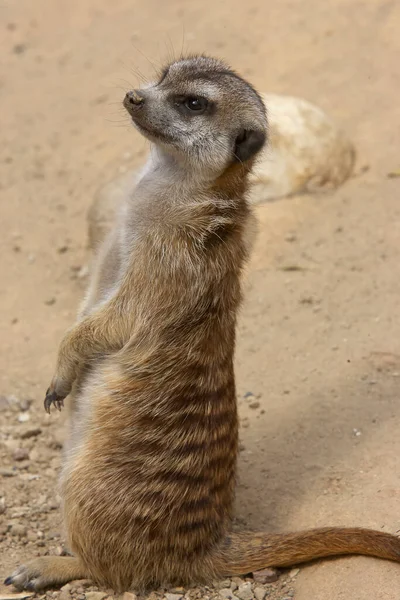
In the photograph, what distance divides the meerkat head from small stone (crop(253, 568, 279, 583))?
1.27 m

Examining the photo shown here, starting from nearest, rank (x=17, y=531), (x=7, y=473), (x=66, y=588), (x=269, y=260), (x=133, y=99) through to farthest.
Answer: (x=133, y=99) → (x=66, y=588) → (x=17, y=531) → (x=7, y=473) → (x=269, y=260)

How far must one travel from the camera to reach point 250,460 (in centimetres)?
340

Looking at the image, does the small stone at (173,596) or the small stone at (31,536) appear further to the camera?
the small stone at (31,536)

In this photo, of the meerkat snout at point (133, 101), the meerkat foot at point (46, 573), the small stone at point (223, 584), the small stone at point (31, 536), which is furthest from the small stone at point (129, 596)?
the meerkat snout at point (133, 101)

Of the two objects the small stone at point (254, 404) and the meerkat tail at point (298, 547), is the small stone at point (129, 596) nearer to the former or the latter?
the meerkat tail at point (298, 547)

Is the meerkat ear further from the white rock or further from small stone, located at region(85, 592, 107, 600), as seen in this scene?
the white rock

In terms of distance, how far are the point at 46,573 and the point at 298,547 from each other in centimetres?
81

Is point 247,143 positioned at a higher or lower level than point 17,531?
higher

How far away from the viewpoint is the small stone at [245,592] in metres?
2.67

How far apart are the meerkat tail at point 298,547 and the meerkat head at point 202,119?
1170 millimetres

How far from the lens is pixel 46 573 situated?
9.14 feet

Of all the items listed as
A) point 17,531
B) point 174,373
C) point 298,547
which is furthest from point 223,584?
point 17,531

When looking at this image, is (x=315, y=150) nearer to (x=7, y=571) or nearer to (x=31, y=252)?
(x=31, y=252)

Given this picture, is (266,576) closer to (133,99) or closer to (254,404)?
(254,404)
